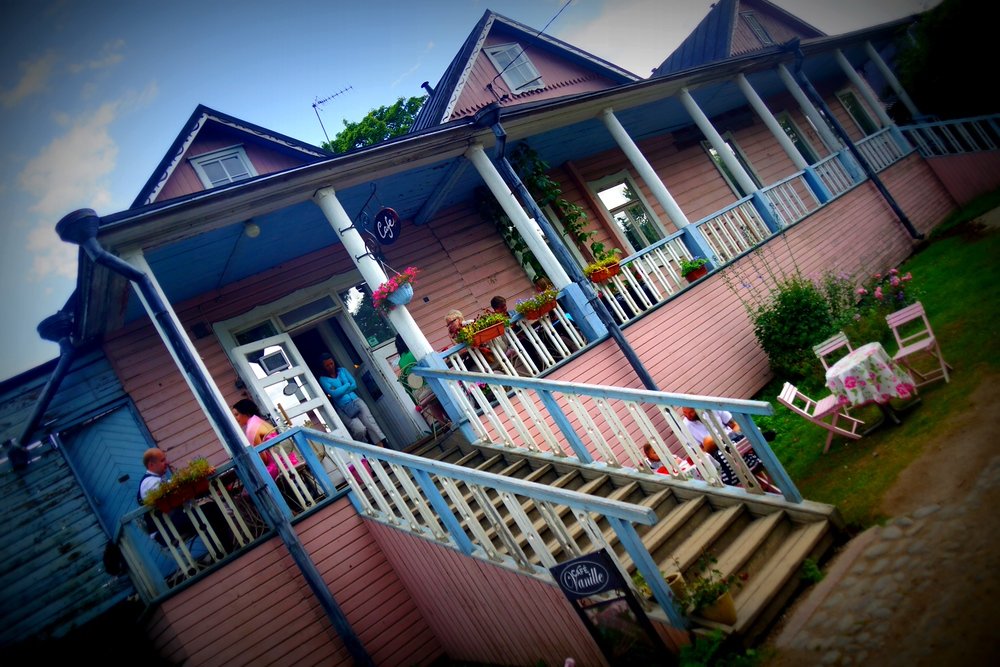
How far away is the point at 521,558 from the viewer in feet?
13.0

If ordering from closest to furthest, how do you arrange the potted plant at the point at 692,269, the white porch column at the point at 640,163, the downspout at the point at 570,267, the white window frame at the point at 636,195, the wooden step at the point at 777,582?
1. the wooden step at the point at 777,582
2. the downspout at the point at 570,267
3. the potted plant at the point at 692,269
4. the white porch column at the point at 640,163
5. the white window frame at the point at 636,195

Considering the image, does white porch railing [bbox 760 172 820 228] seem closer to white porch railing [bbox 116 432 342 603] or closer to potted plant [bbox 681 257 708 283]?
potted plant [bbox 681 257 708 283]

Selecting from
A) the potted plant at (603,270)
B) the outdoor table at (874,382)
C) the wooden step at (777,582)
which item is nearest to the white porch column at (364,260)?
the potted plant at (603,270)

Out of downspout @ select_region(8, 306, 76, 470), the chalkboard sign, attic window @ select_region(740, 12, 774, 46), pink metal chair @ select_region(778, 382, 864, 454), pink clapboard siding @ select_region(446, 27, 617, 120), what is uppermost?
pink clapboard siding @ select_region(446, 27, 617, 120)

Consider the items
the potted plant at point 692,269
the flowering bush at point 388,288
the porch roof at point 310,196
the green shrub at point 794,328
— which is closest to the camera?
the porch roof at point 310,196

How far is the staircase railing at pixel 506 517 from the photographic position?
328 centimetres

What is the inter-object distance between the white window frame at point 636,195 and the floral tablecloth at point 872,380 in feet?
22.4

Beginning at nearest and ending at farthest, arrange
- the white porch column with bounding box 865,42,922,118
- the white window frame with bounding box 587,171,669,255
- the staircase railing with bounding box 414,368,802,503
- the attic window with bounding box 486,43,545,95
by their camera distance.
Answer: the staircase railing with bounding box 414,368,802,503
the white window frame with bounding box 587,171,669,255
the attic window with bounding box 486,43,545,95
the white porch column with bounding box 865,42,922,118

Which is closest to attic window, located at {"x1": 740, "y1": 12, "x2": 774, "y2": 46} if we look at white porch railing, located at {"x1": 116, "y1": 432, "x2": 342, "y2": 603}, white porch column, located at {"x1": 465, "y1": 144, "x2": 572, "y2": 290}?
white porch column, located at {"x1": 465, "y1": 144, "x2": 572, "y2": 290}

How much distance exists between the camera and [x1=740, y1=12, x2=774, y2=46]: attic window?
18.2 metres

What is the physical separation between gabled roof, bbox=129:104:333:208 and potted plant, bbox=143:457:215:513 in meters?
6.43

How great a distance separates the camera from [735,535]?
13.5ft

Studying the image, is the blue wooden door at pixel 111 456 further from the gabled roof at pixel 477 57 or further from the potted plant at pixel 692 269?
the gabled roof at pixel 477 57

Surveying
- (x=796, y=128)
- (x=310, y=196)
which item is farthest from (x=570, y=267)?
(x=796, y=128)
